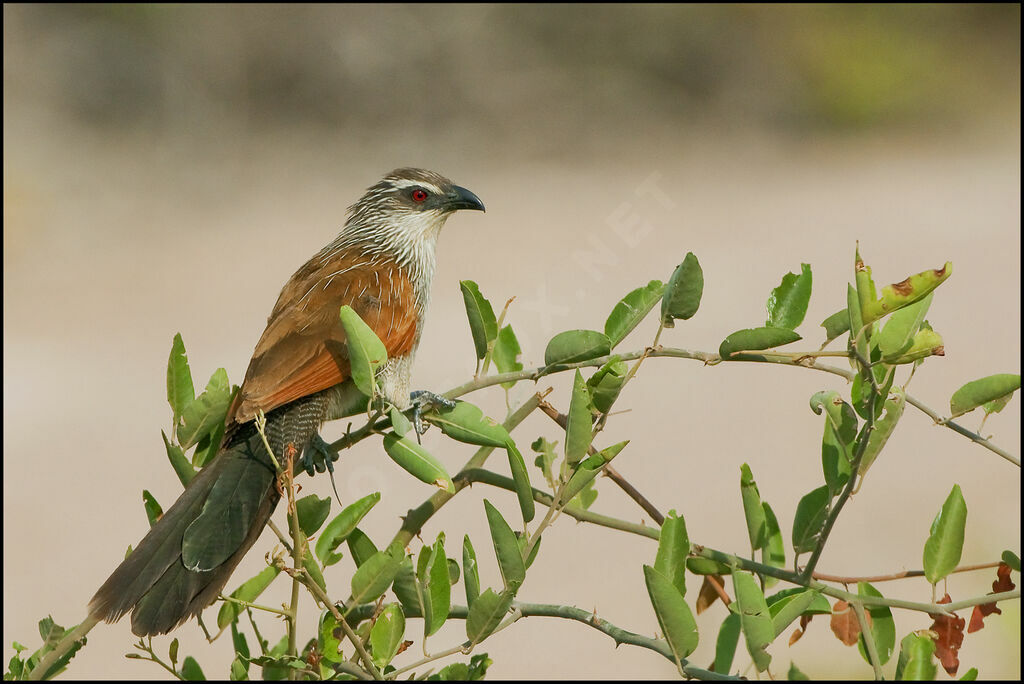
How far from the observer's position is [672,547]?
1039 millimetres

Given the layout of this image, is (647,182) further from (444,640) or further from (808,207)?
(444,640)

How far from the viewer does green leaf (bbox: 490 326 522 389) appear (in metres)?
1.29

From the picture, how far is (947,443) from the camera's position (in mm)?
4785

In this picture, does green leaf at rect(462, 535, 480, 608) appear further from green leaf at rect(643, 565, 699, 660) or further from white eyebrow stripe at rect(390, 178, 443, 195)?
white eyebrow stripe at rect(390, 178, 443, 195)

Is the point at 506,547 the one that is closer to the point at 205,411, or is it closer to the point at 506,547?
the point at 506,547

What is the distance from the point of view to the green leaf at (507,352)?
4.24 feet

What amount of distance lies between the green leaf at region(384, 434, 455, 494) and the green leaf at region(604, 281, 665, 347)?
22cm

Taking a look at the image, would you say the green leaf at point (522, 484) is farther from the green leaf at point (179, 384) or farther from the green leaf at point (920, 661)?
the green leaf at point (179, 384)

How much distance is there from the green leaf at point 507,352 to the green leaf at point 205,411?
12.9 inches

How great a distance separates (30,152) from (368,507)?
28.7 ft

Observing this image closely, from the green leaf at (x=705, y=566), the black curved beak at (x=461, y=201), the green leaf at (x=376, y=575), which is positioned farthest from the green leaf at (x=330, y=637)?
the black curved beak at (x=461, y=201)

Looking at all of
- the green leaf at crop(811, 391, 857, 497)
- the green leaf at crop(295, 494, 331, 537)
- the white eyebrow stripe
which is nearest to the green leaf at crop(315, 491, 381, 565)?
the green leaf at crop(295, 494, 331, 537)

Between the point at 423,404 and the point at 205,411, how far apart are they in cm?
28

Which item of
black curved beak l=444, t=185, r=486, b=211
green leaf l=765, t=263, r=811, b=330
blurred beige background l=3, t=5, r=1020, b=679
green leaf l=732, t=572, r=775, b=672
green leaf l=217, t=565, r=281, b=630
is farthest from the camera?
blurred beige background l=3, t=5, r=1020, b=679
